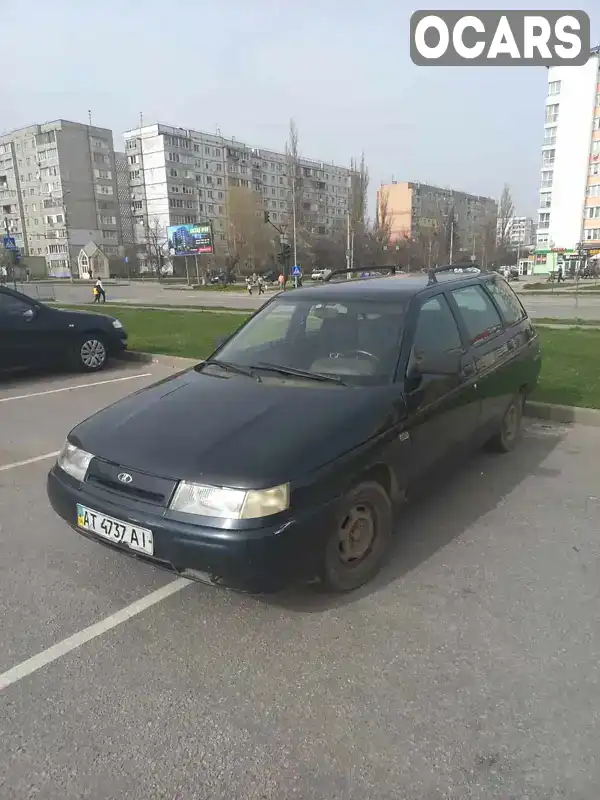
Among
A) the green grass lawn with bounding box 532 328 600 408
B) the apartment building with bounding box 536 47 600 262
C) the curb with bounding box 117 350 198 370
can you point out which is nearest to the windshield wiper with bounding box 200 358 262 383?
the green grass lawn with bounding box 532 328 600 408

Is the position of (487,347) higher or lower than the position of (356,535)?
higher

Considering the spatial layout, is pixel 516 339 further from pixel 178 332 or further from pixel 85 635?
pixel 178 332

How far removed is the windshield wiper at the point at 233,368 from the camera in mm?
3679

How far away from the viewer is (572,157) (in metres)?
75.2

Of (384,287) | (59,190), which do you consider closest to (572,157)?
(59,190)

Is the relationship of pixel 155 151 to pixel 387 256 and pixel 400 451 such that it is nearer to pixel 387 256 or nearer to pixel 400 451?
pixel 387 256

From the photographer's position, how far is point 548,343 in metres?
11.0

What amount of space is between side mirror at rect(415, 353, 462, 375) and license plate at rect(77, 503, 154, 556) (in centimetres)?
191

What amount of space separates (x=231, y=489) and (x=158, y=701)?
91 centimetres

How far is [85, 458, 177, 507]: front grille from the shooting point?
268 cm

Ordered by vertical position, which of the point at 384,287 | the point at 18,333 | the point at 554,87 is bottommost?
the point at 18,333

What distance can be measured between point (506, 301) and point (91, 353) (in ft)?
23.3

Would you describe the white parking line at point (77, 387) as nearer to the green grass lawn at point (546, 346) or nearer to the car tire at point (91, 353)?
the car tire at point (91, 353)

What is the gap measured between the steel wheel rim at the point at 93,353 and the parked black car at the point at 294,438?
6057 mm
